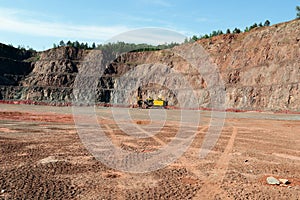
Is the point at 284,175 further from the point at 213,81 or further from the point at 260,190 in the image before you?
the point at 213,81

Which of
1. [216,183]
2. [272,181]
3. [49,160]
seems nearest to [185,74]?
[49,160]

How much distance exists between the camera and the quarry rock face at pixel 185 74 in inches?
2133

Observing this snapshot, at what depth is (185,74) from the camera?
8362 centimetres

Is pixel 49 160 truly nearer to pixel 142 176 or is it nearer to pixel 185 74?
pixel 142 176

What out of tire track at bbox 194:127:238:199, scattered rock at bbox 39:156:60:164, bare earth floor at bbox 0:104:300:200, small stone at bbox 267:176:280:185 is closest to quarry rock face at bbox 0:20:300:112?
bare earth floor at bbox 0:104:300:200

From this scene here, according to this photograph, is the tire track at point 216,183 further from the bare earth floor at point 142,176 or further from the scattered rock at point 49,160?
the scattered rock at point 49,160

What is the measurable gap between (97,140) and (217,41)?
7270 cm

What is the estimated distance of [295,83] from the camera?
48.5 metres

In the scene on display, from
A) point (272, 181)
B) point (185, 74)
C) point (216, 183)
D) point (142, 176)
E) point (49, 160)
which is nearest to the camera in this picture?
point (216, 183)

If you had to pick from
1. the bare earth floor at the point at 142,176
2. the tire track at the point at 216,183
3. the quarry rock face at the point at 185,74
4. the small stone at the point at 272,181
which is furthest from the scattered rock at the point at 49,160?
the quarry rock face at the point at 185,74

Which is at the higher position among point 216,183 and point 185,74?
point 185,74

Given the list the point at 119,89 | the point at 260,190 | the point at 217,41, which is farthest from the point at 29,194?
the point at 119,89

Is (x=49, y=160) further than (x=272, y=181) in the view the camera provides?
Yes

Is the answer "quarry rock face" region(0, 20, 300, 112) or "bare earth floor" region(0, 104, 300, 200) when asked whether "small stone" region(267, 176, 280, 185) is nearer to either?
"bare earth floor" region(0, 104, 300, 200)
